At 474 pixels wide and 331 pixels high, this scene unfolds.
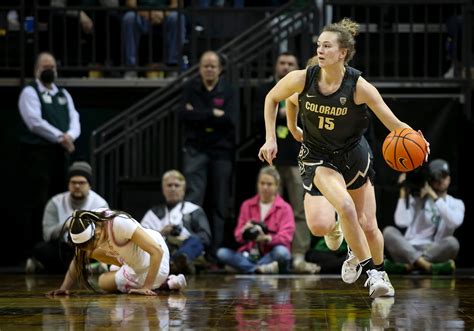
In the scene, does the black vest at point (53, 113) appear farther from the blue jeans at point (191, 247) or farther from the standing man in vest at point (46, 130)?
the blue jeans at point (191, 247)

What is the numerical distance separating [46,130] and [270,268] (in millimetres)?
2798

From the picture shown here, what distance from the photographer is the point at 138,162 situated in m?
12.5

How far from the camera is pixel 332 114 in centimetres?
764

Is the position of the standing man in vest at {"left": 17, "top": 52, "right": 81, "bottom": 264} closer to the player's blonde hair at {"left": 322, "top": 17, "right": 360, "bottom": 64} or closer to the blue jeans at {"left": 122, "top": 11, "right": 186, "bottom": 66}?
the blue jeans at {"left": 122, "top": 11, "right": 186, "bottom": 66}

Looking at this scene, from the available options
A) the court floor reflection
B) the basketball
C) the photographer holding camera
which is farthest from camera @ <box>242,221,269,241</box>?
the basketball

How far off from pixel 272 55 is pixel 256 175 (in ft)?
4.44

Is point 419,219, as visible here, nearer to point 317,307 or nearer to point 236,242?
point 236,242

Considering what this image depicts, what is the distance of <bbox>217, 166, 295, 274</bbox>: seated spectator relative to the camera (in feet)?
36.5

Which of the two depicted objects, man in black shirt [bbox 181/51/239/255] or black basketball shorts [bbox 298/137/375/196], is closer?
black basketball shorts [bbox 298/137/375/196]

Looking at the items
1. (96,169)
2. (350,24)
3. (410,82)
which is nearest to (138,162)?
(96,169)

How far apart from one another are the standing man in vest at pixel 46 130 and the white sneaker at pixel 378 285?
4.89 meters

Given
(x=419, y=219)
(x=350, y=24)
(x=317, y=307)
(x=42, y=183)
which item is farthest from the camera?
(x=42, y=183)

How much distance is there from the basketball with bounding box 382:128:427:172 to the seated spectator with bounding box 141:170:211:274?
12.7 feet

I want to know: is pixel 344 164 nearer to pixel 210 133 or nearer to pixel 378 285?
pixel 378 285
